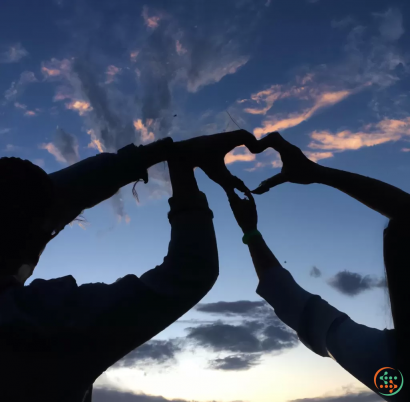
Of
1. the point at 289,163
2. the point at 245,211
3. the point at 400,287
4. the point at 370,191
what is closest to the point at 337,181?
the point at 370,191

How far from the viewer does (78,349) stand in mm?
2303

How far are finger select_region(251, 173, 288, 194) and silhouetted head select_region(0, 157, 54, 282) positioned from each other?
95.6 inches

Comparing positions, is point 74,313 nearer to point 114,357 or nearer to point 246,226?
point 114,357

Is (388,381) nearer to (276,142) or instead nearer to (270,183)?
(270,183)

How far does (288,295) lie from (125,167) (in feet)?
6.20

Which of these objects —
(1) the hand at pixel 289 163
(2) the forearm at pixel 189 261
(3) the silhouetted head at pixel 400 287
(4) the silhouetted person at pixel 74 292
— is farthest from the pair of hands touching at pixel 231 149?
(3) the silhouetted head at pixel 400 287

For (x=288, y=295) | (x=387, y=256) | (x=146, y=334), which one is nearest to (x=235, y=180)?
(x=288, y=295)

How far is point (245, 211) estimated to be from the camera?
4.58 metres

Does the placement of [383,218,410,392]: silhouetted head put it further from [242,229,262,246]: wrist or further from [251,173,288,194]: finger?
[251,173,288,194]: finger

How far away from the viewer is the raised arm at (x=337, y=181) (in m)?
3.30

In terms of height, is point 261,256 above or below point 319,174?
below

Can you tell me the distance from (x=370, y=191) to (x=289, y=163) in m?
1.16

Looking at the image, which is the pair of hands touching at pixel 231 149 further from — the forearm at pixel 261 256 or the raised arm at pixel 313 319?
the forearm at pixel 261 256

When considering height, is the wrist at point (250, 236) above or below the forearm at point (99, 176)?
above
